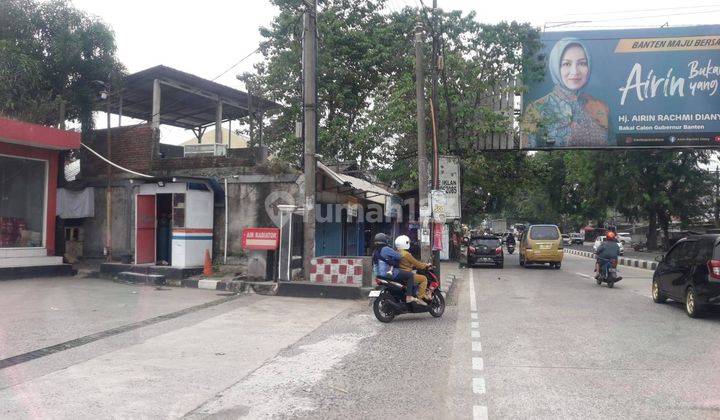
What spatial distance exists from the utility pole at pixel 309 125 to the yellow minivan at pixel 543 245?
516 inches

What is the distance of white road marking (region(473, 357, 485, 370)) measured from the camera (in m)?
6.41

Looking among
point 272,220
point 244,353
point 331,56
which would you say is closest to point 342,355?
point 244,353

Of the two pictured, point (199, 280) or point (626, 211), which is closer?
point (199, 280)

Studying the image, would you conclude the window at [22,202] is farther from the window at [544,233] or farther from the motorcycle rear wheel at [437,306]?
the window at [544,233]

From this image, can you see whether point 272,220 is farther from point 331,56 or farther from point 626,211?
point 626,211

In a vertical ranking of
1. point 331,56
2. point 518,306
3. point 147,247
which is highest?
point 331,56

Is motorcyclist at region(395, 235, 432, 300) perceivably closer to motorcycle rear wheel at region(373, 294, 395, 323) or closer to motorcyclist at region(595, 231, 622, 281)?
motorcycle rear wheel at region(373, 294, 395, 323)

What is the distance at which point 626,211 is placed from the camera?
4031cm

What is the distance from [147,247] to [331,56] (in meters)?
12.2

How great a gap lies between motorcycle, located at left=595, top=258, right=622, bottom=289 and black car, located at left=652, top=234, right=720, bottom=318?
3.20 metres

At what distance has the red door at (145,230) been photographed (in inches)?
617

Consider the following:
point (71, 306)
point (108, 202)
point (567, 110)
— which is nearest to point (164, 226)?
point (108, 202)

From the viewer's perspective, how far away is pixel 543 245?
23219 mm

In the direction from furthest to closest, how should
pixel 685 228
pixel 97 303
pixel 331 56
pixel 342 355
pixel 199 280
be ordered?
pixel 685 228
pixel 331 56
pixel 199 280
pixel 97 303
pixel 342 355
